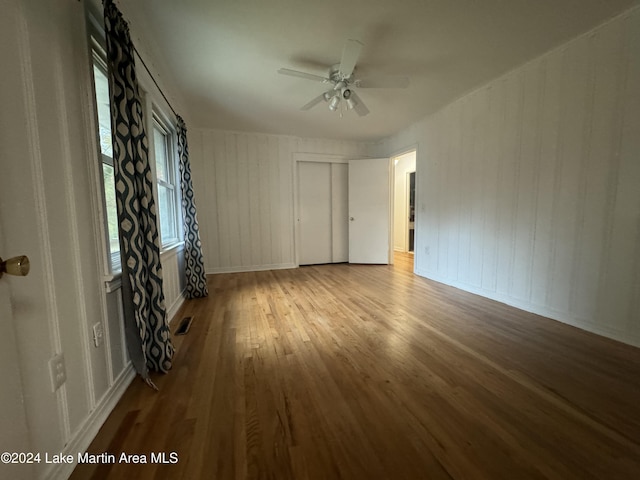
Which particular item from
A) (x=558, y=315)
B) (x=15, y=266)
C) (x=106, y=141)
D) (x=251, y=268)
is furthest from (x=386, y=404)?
(x=251, y=268)

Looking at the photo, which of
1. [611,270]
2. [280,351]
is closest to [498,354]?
[611,270]

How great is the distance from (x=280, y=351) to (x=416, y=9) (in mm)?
2602

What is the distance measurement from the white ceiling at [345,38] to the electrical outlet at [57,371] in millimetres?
2140

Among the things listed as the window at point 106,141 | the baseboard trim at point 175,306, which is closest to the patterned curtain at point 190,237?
the baseboard trim at point 175,306

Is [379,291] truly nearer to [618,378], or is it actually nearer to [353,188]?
[618,378]

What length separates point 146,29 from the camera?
6.23ft

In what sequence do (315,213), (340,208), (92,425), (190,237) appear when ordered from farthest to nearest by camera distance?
(340,208) < (315,213) < (190,237) < (92,425)

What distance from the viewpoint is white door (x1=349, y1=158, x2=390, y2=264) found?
4863 millimetres

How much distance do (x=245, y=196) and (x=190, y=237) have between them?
5.12 ft

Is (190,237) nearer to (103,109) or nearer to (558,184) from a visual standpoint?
(103,109)

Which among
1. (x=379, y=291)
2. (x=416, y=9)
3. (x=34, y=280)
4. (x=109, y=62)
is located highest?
(x=416, y=9)

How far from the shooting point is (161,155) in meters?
3.00

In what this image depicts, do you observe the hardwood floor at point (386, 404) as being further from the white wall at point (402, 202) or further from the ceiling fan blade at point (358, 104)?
the white wall at point (402, 202)

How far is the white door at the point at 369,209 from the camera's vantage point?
191 inches
